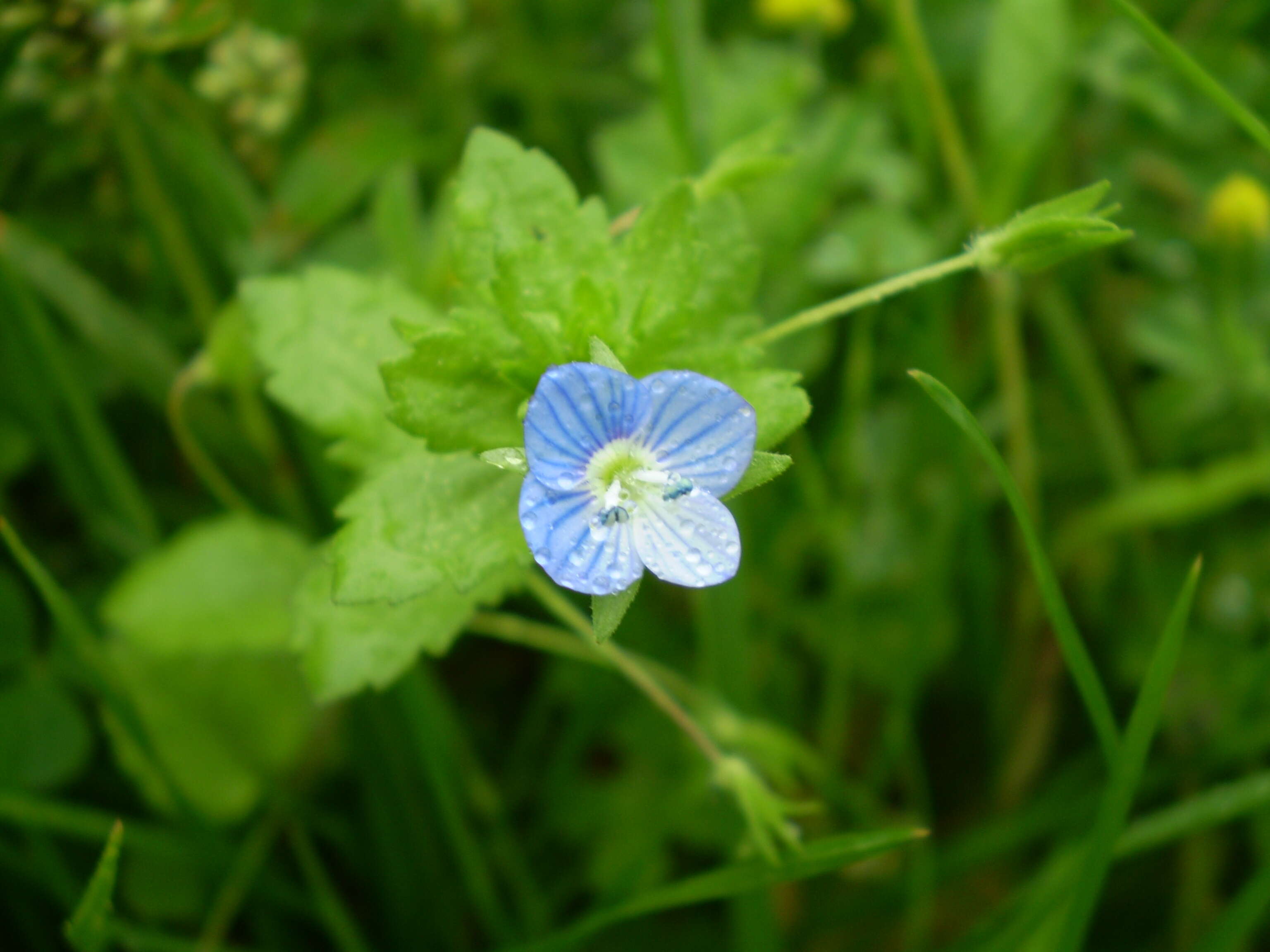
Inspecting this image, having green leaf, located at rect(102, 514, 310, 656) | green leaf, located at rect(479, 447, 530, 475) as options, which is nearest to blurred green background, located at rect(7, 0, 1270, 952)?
green leaf, located at rect(102, 514, 310, 656)

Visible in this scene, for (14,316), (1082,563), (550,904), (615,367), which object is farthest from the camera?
(1082,563)

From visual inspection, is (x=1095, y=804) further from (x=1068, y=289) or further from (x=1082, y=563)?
(x=1068, y=289)

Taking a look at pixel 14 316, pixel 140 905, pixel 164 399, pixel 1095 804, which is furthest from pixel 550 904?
pixel 14 316

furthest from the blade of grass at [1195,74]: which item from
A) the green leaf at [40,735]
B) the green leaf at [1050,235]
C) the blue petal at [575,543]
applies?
the green leaf at [40,735]

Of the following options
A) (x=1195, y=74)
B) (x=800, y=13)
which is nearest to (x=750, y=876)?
(x=1195, y=74)

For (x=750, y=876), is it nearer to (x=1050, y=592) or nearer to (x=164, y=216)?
(x=1050, y=592)

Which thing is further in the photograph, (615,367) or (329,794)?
(329,794)

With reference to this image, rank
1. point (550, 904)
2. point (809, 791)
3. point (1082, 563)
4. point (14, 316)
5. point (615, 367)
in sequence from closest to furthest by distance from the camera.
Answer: point (615, 367) < point (14, 316) < point (550, 904) < point (809, 791) < point (1082, 563)
